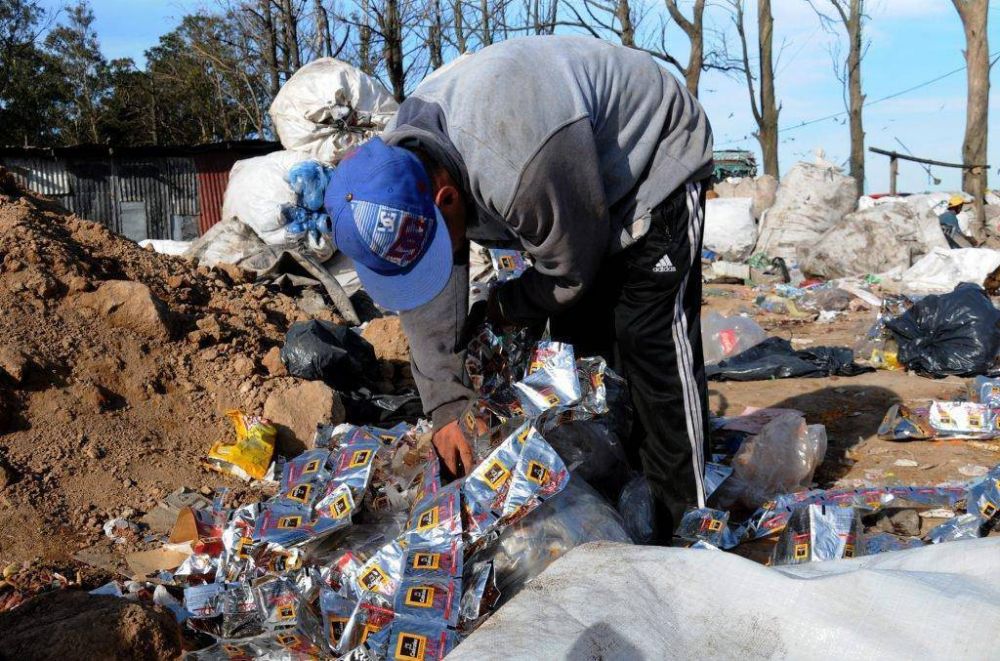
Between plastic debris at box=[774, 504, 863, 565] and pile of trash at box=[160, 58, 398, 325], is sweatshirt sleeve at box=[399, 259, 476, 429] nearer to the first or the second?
plastic debris at box=[774, 504, 863, 565]

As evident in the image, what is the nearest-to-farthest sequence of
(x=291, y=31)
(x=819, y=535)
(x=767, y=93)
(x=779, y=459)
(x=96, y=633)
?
(x=96, y=633)
(x=819, y=535)
(x=779, y=459)
(x=291, y=31)
(x=767, y=93)

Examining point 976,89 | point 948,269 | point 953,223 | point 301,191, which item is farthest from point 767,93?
point 301,191

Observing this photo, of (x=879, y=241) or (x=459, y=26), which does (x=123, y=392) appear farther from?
(x=459, y=26)

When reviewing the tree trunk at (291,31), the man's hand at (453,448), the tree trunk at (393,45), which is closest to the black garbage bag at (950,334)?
the man's hand at (453,448)

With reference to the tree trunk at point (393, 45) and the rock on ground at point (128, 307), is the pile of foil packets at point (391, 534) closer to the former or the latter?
the rock on ground at point (128, 307)

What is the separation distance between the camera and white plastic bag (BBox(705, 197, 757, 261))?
10500 millimetres

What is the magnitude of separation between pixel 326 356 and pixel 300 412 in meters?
0.55

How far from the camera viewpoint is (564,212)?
6.20 ft

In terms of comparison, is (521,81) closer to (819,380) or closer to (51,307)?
(51,307)

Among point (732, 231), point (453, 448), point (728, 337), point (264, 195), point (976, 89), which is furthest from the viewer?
point (976, 89)

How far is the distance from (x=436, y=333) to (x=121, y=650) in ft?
3.31

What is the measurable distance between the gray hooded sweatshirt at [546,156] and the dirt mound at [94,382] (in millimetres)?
1391

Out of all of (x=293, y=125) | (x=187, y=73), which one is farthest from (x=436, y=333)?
(x=187, y=73)

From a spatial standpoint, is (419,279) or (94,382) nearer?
(419,279)
